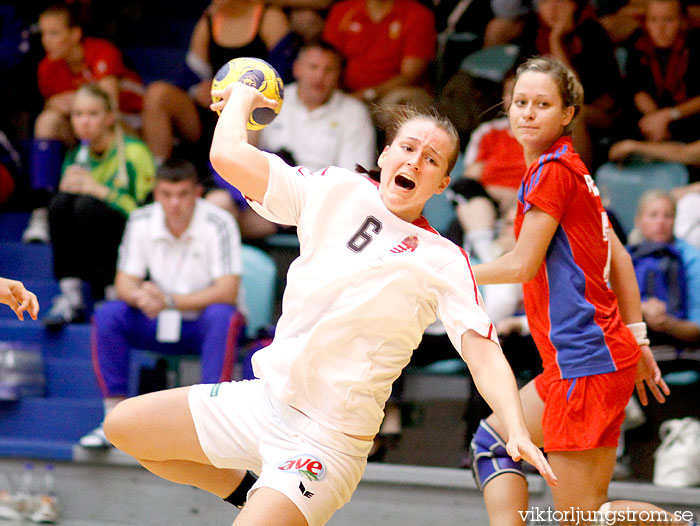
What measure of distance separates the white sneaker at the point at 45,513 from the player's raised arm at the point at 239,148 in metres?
2.73

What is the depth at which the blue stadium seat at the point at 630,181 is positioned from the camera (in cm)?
577

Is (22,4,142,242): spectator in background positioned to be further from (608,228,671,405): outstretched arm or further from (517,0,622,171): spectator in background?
(608,228,671,405): outstretched arm

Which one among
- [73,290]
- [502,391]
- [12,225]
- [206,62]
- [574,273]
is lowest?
[73,290]

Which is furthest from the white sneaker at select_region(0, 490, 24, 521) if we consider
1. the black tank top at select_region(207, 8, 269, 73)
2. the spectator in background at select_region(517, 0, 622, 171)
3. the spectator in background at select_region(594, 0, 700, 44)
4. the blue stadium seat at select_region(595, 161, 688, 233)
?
the spectator in background at select_region(594, 0, 700, 44)

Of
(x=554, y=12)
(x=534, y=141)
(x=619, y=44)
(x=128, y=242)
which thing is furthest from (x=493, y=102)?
(x=534, y=141)

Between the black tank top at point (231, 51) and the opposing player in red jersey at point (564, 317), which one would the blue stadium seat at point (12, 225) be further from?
the opposing player in red jersey at point (564, 317)

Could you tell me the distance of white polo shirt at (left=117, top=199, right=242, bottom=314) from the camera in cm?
536

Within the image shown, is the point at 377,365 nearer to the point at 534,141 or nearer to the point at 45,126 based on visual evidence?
the point at 534,141

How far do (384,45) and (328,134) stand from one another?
82cm

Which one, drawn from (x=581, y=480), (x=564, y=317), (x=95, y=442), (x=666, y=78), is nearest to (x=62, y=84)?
(x=95, y=442)

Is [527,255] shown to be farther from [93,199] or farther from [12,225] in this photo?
[12,225]

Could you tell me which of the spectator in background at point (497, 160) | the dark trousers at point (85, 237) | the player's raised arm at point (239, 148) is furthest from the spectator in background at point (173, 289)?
the player's raised arm at point (239, 148)

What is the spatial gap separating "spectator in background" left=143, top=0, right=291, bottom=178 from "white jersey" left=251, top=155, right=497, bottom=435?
12.3 ft

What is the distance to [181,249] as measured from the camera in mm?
5426
